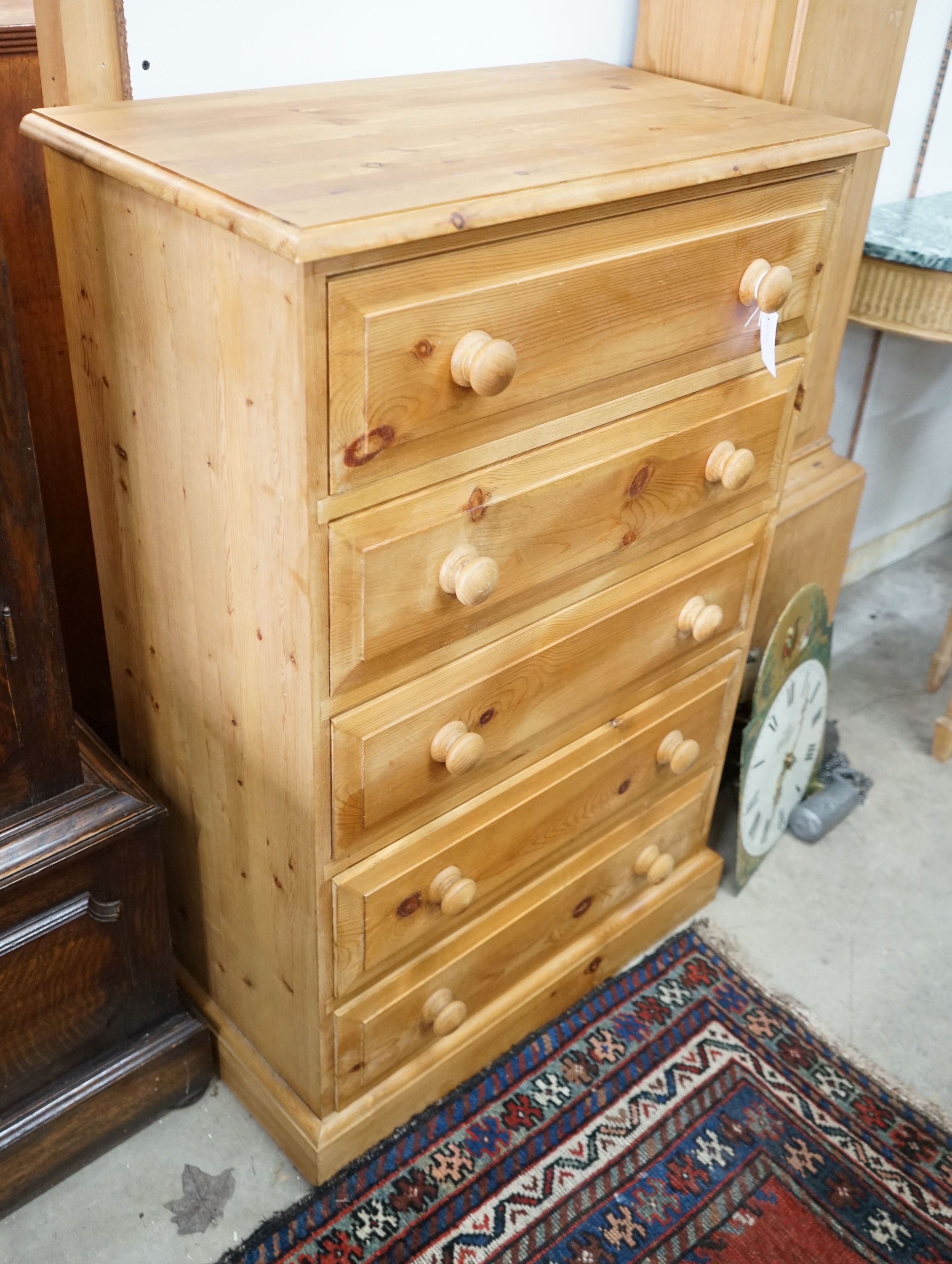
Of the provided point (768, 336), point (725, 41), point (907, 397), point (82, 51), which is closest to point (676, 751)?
point (768, 336)

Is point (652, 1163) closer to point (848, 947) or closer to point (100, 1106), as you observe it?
point (848, 947)

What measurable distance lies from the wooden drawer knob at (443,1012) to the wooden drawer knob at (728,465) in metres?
0.72

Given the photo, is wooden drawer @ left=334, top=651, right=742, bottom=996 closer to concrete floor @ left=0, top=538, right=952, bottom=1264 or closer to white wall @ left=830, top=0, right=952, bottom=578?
concrete floor @ left=0, top=538, right=952, bottom=1264

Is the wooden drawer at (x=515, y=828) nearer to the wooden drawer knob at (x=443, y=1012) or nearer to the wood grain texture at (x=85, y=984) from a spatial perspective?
the wooden drawer knob at (x=443, y=1012)

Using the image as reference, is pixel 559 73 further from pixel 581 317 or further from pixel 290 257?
pixel 290 257

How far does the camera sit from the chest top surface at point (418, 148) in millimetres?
904

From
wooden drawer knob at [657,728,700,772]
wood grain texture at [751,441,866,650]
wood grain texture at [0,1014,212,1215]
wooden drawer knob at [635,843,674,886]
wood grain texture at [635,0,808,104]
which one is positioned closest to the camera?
wood grain texture at [0,1014,212,1215]

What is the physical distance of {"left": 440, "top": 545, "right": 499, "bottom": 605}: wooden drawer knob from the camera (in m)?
1.09

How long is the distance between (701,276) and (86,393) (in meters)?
0.66

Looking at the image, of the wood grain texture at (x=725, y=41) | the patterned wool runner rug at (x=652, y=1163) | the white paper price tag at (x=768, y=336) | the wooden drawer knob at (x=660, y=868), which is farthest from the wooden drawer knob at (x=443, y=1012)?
the wood grain texture at (x=725, y=41)

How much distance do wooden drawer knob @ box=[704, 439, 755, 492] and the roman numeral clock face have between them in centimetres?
57

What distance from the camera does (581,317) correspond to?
1087 mm

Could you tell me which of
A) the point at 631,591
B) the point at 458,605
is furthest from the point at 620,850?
the point at 458,605

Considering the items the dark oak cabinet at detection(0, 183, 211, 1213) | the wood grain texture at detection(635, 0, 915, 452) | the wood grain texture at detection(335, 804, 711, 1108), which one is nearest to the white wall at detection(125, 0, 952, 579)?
the wood grain texture at detection(635, 0, 915, 452)
